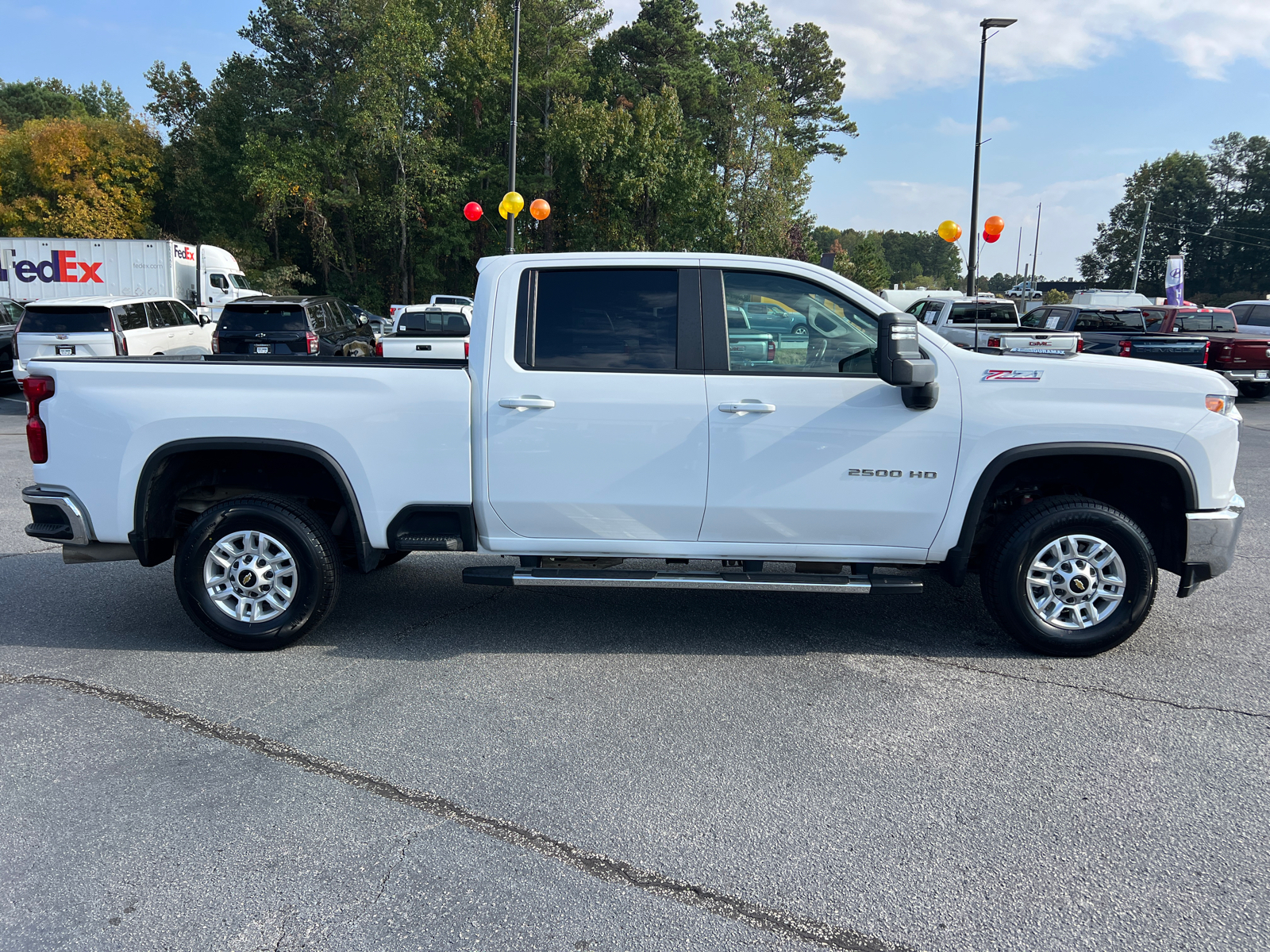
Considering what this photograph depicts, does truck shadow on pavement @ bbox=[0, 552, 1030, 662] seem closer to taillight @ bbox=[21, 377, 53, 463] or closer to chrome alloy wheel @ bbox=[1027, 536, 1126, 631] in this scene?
chrome alloy wheel @ bbox=[1027, 536, 1126, 631]

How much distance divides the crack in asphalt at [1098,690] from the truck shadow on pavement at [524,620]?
161 mm

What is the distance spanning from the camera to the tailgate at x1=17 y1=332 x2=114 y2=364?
15.2 metres

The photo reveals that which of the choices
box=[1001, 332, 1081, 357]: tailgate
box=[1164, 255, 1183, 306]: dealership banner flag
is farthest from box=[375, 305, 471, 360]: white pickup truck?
box=[1164, 255, 1183, 306]: dealership banner flag

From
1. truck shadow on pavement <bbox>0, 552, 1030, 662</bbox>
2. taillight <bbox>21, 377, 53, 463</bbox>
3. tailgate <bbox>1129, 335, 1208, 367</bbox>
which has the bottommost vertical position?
truck shadow on pavement <bbox>0, 552, 1030, 662</bbox>

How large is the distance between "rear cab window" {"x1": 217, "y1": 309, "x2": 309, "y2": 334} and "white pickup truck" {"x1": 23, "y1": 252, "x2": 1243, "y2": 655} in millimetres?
10662

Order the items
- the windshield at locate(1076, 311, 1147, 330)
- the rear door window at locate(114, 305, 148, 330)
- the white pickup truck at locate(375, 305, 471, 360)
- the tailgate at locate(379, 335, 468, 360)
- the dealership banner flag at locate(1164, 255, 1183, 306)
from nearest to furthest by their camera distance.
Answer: the rear door window at locate(114, 305, 148, 330) < the tailgate at locate(379, 335, 468, 360) < the white pickup truck at locate(375, 305, 471, 360) < the windshield at locate(1076, 311, 1147, 330) < the dealership banner flag at locate(1164, 255, 1183, 306)

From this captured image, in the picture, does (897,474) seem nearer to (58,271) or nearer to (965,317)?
(965,317)

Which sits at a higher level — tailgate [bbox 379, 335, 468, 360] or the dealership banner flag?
the dealership banner flag

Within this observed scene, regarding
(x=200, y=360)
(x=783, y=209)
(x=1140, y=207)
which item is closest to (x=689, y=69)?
(x=783, y=209)

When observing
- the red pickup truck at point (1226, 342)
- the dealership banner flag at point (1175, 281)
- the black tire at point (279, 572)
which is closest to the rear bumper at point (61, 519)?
the black tire at point (279, 572)

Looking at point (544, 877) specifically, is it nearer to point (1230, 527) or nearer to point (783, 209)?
point (1230, 527)

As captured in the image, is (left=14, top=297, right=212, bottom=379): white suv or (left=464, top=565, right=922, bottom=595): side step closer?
(left=464, top=565, right=922, bottom=595): side step

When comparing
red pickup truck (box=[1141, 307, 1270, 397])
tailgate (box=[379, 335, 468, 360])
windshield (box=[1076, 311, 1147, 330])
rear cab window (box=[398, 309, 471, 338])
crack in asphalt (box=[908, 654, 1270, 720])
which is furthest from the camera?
windshield (box=[1076, 311, 1147, 330])

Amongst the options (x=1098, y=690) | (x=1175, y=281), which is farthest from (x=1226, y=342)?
(x=1175, y=281)
